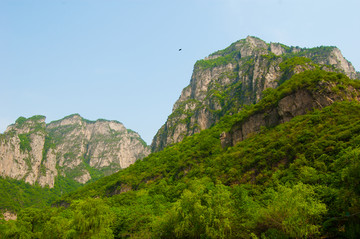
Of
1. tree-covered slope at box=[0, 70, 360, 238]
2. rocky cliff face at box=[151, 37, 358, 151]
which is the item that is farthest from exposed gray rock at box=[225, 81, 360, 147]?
rocky cliff face at box=[151, 37, 358, 151]

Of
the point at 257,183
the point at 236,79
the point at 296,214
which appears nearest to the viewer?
the point at 296,214

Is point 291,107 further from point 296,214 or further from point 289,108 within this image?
point 296,214

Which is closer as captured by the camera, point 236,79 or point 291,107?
point 291,107

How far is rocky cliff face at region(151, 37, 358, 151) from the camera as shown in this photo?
105m

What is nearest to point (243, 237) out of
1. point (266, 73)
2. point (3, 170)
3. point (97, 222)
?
point (97, 222)

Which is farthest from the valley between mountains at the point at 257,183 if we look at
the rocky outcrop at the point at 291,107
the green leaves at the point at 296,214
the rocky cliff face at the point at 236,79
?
the rocky cliff face at the point at 236,79

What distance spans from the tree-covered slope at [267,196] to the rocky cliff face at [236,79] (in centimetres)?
4527

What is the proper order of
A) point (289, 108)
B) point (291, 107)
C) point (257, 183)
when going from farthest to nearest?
point (289, 108), point (291, 107), point (257, 183)

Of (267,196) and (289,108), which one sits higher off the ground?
(289,108)

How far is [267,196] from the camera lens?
31578 millimetres

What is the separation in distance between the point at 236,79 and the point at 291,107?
96.9 m

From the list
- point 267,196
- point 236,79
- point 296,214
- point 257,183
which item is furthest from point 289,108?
point 236,79

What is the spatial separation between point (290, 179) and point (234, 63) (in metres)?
146

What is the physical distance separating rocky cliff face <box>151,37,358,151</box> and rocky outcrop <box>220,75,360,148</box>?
3664 centimetres
